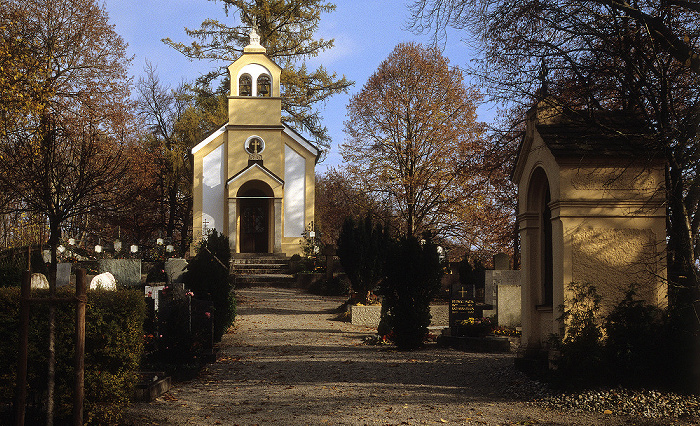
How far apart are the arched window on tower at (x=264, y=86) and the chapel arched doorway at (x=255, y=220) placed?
445cm

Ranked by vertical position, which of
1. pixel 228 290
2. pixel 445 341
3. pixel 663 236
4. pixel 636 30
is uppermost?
pixel 636 30

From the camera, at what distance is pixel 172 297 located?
10.9 m

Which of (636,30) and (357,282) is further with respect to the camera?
(357,282)

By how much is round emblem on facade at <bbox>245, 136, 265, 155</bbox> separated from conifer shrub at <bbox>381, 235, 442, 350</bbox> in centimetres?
1920

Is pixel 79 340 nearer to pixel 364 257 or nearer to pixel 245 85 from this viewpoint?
pixel 364 257

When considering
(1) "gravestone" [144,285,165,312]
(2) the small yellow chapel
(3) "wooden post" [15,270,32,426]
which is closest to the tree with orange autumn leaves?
(2) the small yellow chapel

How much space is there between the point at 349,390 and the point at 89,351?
3.60 meters

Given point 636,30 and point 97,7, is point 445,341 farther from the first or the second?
point 97,7

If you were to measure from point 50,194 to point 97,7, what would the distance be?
49.7 feet

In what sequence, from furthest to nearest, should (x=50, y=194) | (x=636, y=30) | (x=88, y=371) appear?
(x=50, y=194)
(x=636, y=30)
(x=88, y=371)

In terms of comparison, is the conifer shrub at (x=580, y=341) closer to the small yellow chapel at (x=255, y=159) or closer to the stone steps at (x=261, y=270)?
the stone steps at (x=261, y=270)

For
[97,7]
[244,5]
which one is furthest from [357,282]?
[244,5]

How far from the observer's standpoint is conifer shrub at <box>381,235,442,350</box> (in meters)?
13.0

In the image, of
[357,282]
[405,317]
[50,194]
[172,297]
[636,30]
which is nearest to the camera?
[636,30]
